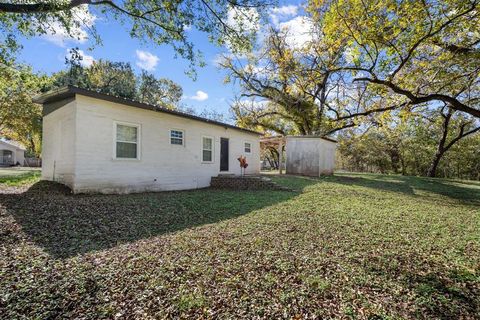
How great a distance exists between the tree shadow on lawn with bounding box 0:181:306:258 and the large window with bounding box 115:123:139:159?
5.87ft

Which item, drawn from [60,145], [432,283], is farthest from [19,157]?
[432,283]

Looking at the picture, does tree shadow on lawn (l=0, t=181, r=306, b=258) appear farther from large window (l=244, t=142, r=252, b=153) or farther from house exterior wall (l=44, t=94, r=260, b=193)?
large window (l=244, t=142, r=252, b=153)

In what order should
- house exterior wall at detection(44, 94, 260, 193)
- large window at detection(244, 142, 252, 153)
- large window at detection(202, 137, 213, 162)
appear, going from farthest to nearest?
large window at detection(244, 142, 252, 153), large window at detection(202, 137, 213, 162), house exterior wall at detection(44, 94, 260, 193)

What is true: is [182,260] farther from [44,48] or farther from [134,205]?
[44,48]

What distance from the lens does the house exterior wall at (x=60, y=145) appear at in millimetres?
7105

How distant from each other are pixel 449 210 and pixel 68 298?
8284 millimetres

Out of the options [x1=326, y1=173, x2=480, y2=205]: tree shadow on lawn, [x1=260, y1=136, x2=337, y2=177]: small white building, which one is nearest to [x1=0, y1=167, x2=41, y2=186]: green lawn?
[x1=260, y1=136, x2=337, y2=177]: small white building

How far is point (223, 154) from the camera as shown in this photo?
1196cm

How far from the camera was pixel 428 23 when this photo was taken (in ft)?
19.5

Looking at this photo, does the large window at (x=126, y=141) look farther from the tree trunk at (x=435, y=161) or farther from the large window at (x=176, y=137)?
the tree trunk at (x=435, y=161)

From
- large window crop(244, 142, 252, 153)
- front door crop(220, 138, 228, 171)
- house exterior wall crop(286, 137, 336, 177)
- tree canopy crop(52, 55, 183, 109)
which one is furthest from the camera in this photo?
tree canopy crop(52, 55, 183, 109)

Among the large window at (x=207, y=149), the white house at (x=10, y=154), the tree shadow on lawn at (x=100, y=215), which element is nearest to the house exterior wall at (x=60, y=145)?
the tree shadow on lawn at (x=100, y=215)

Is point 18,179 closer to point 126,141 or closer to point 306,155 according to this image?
point 126,141

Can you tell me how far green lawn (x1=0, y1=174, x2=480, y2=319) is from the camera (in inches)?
85.5
